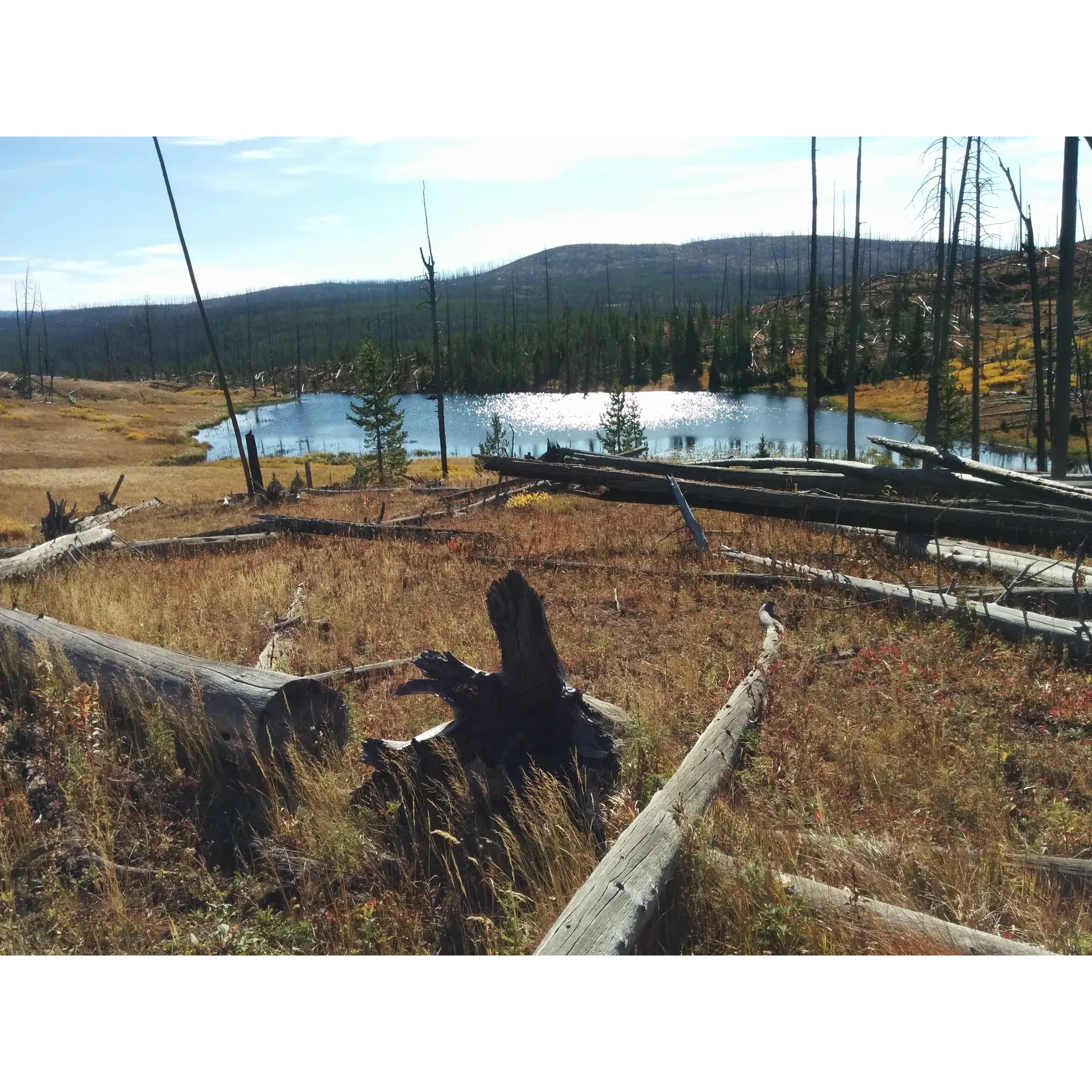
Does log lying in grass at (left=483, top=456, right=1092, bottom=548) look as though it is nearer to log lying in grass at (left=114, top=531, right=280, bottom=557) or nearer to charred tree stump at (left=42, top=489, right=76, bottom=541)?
log lying in grass at (left=114, top=531, right=280, bottom=557)

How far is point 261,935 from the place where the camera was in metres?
3.72

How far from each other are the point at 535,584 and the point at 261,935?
701 centimetres

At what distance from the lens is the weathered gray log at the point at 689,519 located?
11.5 metres

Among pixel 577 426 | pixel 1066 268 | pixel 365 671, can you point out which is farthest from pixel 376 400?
pixel 577 426

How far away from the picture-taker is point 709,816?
13.3 ft

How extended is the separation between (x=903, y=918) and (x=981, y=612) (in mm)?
5079

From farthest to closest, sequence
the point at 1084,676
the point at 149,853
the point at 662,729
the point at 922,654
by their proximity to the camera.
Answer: the point at 922,654, the point at 1084,676, the point at 662,729, the point at 149,853

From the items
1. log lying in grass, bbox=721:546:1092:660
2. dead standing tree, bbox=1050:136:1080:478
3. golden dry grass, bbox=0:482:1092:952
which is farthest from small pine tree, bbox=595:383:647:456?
golden dry grass, bbox=0:482:1092:952

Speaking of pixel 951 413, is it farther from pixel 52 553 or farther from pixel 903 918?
pixel 903 918

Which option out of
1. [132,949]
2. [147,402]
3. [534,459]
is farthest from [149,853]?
[147,402]

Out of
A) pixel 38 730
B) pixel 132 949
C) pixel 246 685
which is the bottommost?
pixel 132 949

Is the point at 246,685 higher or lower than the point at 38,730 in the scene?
higher

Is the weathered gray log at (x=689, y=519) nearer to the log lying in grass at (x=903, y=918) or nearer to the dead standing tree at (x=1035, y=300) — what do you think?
the log lying in grass at (x=903, y=918)

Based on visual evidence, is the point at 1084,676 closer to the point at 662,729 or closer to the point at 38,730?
the point at 662,729
